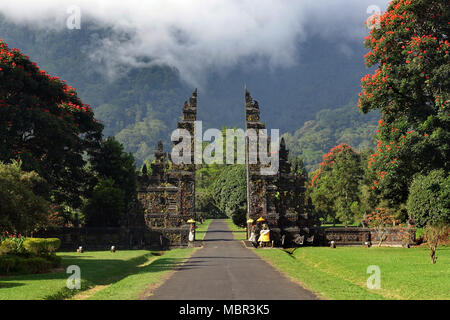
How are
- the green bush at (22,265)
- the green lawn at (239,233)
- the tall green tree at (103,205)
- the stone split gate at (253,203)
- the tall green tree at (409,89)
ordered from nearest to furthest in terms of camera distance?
the green bush at (22,265) < the tall green tree at (409,89) < the stone split gate at (253,203) < the tall green tree at (103,205) < the green lawn at (239,233)

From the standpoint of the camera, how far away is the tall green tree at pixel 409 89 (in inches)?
1104

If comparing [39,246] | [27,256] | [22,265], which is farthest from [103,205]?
[22,265]

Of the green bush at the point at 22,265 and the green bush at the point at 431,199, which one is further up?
the green bush at the point at 431,199

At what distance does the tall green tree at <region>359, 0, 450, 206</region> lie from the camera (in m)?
28.0

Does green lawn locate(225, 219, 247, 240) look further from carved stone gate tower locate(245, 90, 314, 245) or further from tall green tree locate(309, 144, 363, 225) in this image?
tall green tree locate(309, 144, 363, 225)

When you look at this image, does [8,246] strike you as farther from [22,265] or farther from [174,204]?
[174,204]

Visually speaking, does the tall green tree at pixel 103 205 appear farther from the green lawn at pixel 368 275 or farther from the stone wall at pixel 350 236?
the green lawn at pixel 368 275

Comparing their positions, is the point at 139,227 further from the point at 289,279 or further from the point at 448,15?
the point at 448,15

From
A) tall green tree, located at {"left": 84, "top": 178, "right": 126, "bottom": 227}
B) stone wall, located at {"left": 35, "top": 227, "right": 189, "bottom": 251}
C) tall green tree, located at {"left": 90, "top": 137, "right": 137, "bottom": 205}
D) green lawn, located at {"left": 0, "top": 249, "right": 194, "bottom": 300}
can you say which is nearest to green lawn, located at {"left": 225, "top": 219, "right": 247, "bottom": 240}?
stone wall, located at {"left": 35, "top": 227, "right": 189, "bottom": 251}

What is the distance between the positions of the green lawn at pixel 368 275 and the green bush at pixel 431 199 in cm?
229

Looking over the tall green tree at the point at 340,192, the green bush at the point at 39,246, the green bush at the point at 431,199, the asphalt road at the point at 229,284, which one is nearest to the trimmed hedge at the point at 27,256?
the green bush at the point at 39,246

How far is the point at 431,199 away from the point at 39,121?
2792cm

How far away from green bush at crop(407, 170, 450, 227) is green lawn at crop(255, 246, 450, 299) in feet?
7.53
